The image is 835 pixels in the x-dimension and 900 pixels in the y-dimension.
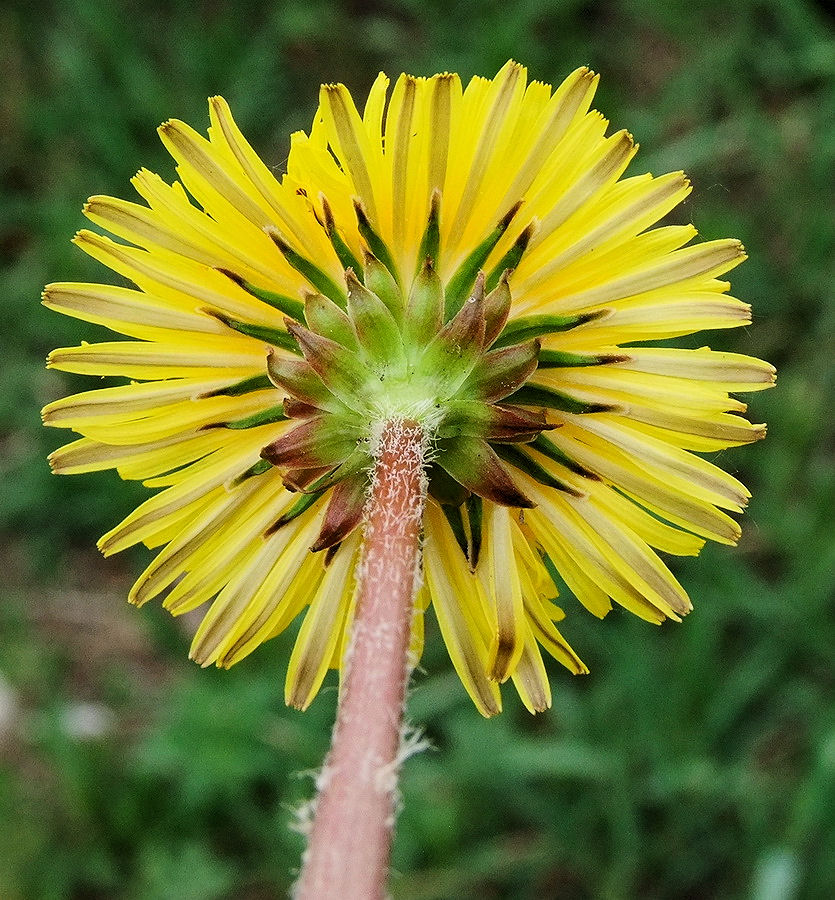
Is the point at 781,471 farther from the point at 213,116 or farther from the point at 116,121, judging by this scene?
the point at 116,121

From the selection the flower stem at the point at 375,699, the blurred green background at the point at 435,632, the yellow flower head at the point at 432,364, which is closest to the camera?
the flower stem at the point at 375,699

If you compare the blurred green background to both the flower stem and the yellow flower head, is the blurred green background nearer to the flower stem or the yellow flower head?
the yellow flower head

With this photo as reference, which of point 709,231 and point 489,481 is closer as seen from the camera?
point 489,481

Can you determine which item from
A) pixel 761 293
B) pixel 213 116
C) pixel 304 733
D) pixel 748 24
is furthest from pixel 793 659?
pixel 213 116

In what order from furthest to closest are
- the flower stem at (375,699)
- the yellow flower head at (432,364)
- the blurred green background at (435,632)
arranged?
1. the blurred green background at (435,632)
2. the yellow flower head at (432,364)
3. the flower stem at (375,699)

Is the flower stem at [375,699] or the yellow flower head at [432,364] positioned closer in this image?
the flower stem at [375,699]

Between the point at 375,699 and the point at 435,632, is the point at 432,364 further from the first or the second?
the point at 435,632

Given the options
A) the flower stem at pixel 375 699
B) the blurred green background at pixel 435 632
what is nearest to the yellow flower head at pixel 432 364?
the flower stem at pixel 375 699

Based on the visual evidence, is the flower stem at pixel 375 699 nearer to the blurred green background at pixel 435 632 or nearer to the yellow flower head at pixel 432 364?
the yellow flower head at pixel 432 364
